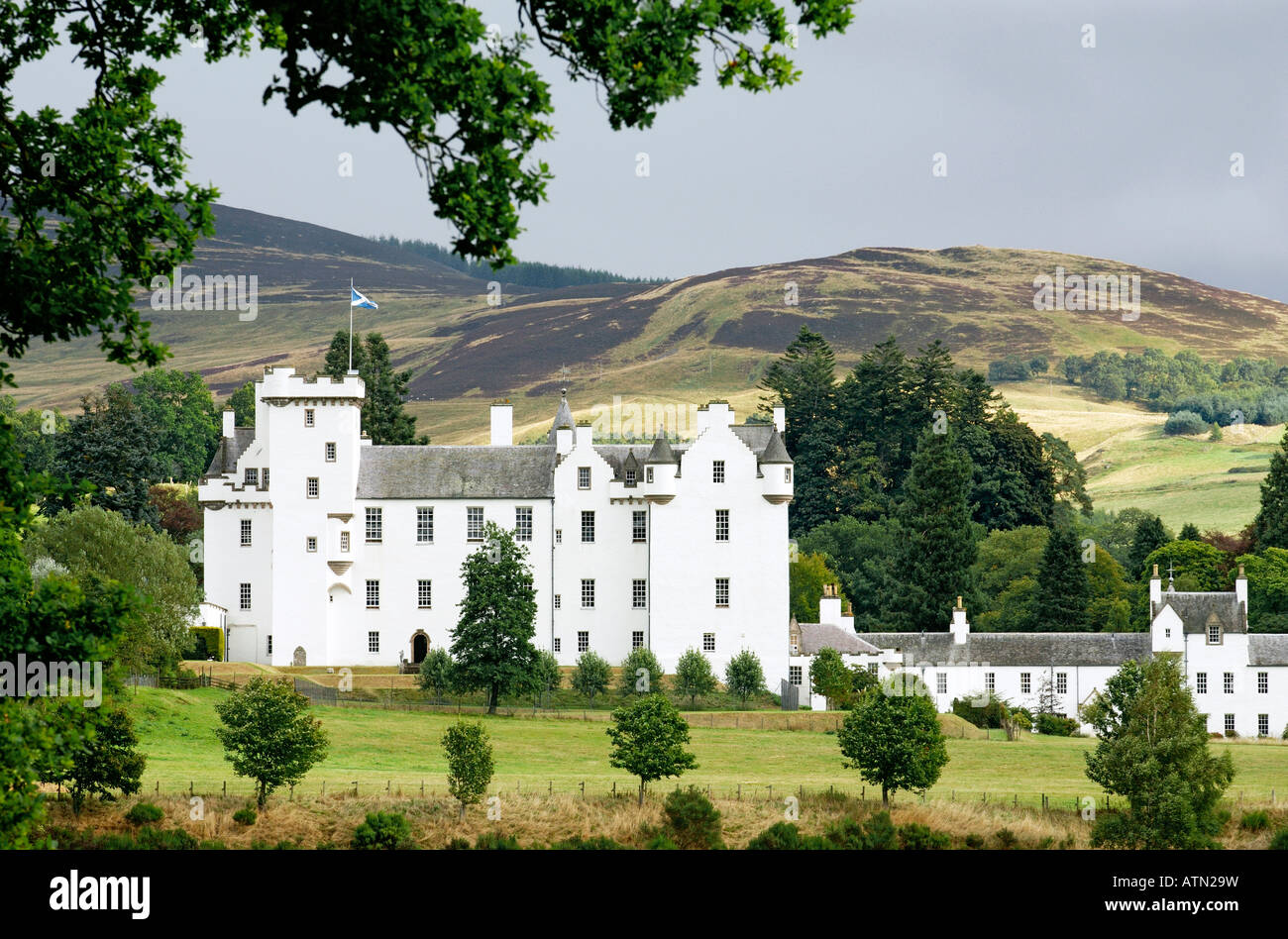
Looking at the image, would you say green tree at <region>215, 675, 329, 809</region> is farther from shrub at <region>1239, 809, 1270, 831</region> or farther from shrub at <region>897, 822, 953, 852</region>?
shrub at <region>1239, 809, 1270, 831</region>

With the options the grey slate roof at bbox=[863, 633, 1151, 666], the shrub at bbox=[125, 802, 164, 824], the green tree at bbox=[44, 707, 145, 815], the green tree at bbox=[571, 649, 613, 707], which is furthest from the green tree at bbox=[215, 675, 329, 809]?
the grey slate roof at bbox=[863, 633, 1151, 666]

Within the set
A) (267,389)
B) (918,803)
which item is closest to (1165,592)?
(918,803)

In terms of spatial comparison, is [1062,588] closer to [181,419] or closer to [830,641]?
[830,641]

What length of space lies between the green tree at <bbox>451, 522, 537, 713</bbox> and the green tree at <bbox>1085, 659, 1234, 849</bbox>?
23.8 m

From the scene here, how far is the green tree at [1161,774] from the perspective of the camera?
39.4 metres

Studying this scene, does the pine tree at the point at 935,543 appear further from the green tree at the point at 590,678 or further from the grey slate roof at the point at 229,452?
the grey slate roof at the point at 229,452

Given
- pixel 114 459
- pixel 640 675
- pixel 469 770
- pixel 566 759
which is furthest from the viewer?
pixel 114 459

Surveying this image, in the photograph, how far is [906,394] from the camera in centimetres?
10719

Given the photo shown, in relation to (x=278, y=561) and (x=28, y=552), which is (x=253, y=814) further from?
(x=278, y=561)

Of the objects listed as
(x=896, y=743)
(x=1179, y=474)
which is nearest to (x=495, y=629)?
(x=896, y=743)

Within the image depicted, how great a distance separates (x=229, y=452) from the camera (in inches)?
2926

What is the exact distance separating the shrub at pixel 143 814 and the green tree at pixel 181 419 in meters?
88.0

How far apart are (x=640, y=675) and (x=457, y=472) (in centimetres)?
1251
